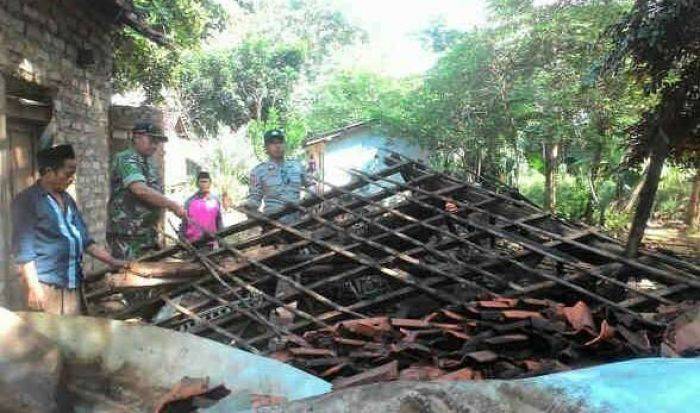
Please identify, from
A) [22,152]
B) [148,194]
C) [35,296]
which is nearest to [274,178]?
[148,194]

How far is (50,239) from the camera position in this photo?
3.40 metres

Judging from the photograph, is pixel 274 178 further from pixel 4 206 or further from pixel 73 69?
pixel 73 69

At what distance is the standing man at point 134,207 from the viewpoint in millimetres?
4324

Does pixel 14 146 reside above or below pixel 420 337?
above

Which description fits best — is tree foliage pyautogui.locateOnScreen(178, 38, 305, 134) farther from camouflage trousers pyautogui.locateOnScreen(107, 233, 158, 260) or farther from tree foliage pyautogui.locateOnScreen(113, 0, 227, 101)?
camouflage trousers pyautogui.locateOnScreen(107, 233, 158, 260)

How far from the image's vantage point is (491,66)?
13.1 meters

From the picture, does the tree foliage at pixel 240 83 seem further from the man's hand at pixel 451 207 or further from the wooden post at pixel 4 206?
the man's hand at pixel 451 207

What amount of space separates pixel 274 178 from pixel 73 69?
255 centimetres

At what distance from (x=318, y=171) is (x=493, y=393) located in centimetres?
1744

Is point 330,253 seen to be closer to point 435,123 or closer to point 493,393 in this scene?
point 493,393

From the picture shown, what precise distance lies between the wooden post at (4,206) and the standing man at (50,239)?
46.8 inches

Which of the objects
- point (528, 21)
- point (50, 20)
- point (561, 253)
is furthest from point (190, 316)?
point (528, 21)

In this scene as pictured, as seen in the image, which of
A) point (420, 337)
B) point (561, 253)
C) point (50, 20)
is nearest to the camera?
point (420, 337)

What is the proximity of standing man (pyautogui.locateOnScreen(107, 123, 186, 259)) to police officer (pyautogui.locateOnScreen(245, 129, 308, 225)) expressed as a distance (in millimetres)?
1039
